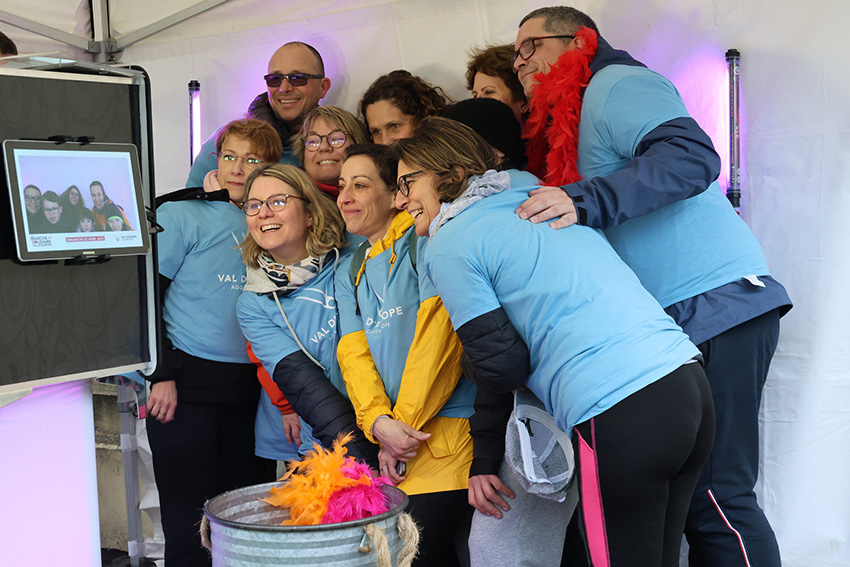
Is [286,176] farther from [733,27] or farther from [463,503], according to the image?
[733,27]

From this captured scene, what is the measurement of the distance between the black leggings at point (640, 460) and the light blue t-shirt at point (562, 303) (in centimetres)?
3

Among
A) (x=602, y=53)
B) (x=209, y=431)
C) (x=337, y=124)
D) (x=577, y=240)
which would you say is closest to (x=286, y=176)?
(x=337, y=124)

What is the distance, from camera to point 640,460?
1.59 meters

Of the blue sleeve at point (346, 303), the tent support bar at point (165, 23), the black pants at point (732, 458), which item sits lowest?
the black pants at point (732, 458)

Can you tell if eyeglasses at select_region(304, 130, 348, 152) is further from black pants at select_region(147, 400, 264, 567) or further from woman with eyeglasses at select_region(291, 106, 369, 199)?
black pants at select_region(147, 400, 264, 567)

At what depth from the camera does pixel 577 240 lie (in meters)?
1.74

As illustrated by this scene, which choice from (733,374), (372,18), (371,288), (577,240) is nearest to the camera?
(577,240)

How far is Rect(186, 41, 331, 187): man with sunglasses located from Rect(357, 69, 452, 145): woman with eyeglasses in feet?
1.12

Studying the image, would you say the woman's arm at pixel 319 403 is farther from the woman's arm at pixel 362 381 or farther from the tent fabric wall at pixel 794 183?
the tent fabric wall at pixel 794 183

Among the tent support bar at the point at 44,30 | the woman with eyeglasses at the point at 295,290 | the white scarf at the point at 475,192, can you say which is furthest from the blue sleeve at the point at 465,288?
the tent support bar at the point at 44,30

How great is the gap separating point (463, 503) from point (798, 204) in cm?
135

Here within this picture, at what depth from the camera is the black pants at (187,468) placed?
272 centimetres

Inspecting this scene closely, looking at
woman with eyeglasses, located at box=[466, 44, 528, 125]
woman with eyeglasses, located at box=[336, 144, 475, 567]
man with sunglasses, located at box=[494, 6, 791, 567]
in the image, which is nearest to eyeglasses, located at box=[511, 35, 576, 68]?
man with sunglasses, located at box=[494, 6, 791, 567]

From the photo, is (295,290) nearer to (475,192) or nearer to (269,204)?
(269,204)
